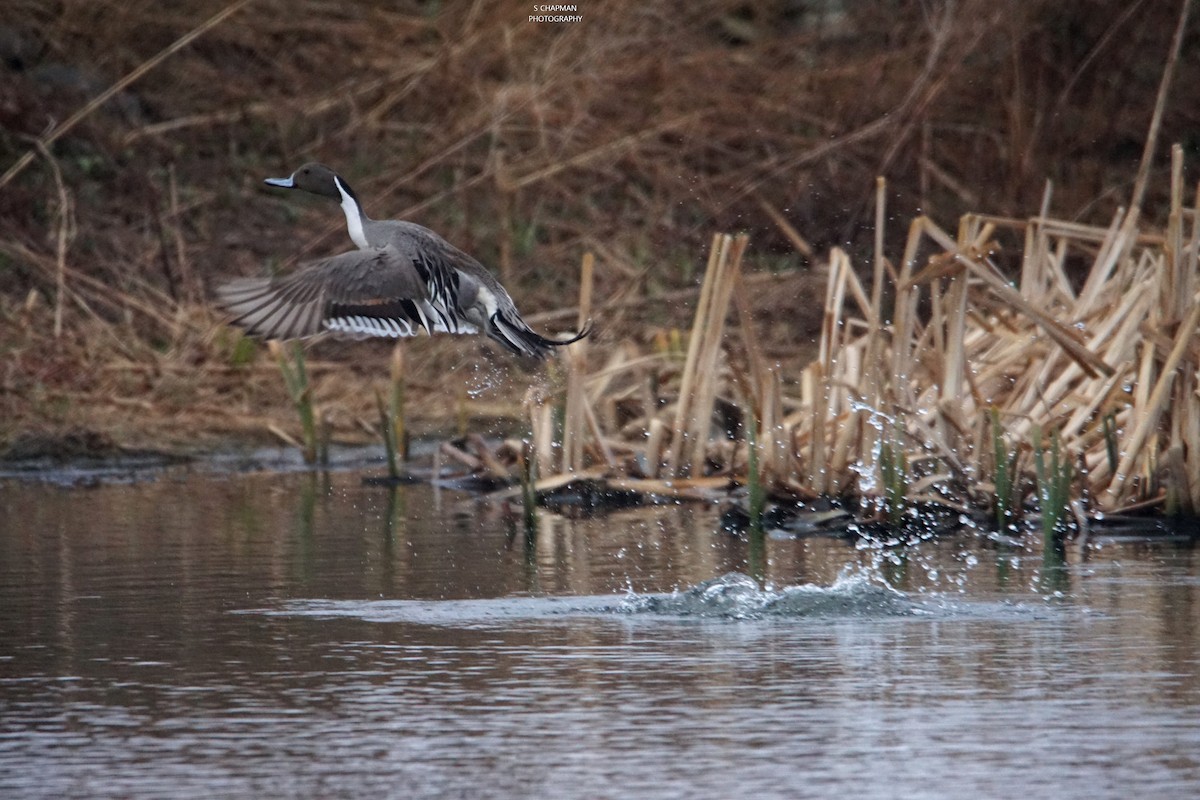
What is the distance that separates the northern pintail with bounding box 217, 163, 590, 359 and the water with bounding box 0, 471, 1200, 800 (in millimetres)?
935

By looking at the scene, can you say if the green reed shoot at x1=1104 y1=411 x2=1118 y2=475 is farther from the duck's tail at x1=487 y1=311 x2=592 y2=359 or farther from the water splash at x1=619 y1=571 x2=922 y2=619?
Answer: the duck's tail at x1=487 y1=311 x2=592 y2=359

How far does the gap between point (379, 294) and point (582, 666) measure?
5.89 ft

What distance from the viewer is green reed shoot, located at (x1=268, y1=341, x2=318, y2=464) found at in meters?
11.4

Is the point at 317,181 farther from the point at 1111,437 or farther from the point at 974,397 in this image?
the point at 1111,437

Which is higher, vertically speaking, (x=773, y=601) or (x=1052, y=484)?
(x=1052, y=484)

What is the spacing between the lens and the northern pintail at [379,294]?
278 inches

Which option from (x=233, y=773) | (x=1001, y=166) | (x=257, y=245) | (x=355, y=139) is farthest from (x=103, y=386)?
(x=233, y=773)

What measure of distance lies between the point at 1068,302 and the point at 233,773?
18.5ft

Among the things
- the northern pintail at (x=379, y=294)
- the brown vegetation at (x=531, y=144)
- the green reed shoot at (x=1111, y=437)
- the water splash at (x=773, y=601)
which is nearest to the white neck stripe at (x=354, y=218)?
the northern pintail at (x=379, y=294)

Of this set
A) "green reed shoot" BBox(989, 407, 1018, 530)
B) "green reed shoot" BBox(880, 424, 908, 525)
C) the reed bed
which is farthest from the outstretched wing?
"green reed shoot" BBox(989, 407, 1018, 530)

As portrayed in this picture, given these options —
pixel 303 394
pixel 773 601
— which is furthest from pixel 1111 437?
pixel 303 394

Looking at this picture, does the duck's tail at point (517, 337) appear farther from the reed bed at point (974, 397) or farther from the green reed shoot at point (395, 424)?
the green reed shoot at point (395, 424)

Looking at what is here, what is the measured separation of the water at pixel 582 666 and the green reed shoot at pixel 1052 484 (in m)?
0.19

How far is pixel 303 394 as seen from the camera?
11.5 metres
